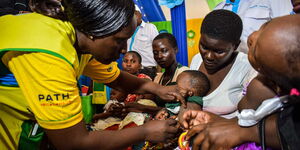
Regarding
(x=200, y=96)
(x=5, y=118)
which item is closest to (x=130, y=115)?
(x=200, y=96)

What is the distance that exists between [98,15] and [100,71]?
66cm

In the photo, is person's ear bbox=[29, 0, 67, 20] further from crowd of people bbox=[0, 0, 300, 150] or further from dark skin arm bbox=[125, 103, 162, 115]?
dark skin arm bbox=[125, 103, 162, 115]

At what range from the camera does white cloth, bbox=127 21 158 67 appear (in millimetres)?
5032

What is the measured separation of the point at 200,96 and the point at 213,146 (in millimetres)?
947

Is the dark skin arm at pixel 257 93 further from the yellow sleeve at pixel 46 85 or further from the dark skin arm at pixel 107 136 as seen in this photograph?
the yellow sleeve at pixel 46 85

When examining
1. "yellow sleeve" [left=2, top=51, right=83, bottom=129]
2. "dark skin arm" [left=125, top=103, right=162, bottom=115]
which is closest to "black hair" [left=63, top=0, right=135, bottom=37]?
"yellow sleeve" [left=2, top=51, right=83, bottom=129]

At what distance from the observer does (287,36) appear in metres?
0.82

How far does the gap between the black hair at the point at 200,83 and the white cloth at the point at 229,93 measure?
0.21 ft

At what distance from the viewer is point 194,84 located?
6.27 ft

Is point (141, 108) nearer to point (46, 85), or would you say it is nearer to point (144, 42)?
point (46, 85)

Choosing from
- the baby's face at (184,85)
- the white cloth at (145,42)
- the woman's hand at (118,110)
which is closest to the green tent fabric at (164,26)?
the white cloth at (145,42)

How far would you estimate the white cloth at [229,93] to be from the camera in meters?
1.79

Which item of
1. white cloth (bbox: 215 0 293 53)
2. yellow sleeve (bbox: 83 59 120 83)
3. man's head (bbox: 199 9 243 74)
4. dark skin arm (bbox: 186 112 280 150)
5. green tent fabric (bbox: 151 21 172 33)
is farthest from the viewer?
green tent fabric (bbox: 151 21 172 33)

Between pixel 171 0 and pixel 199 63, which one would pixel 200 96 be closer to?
pixel 199 63
